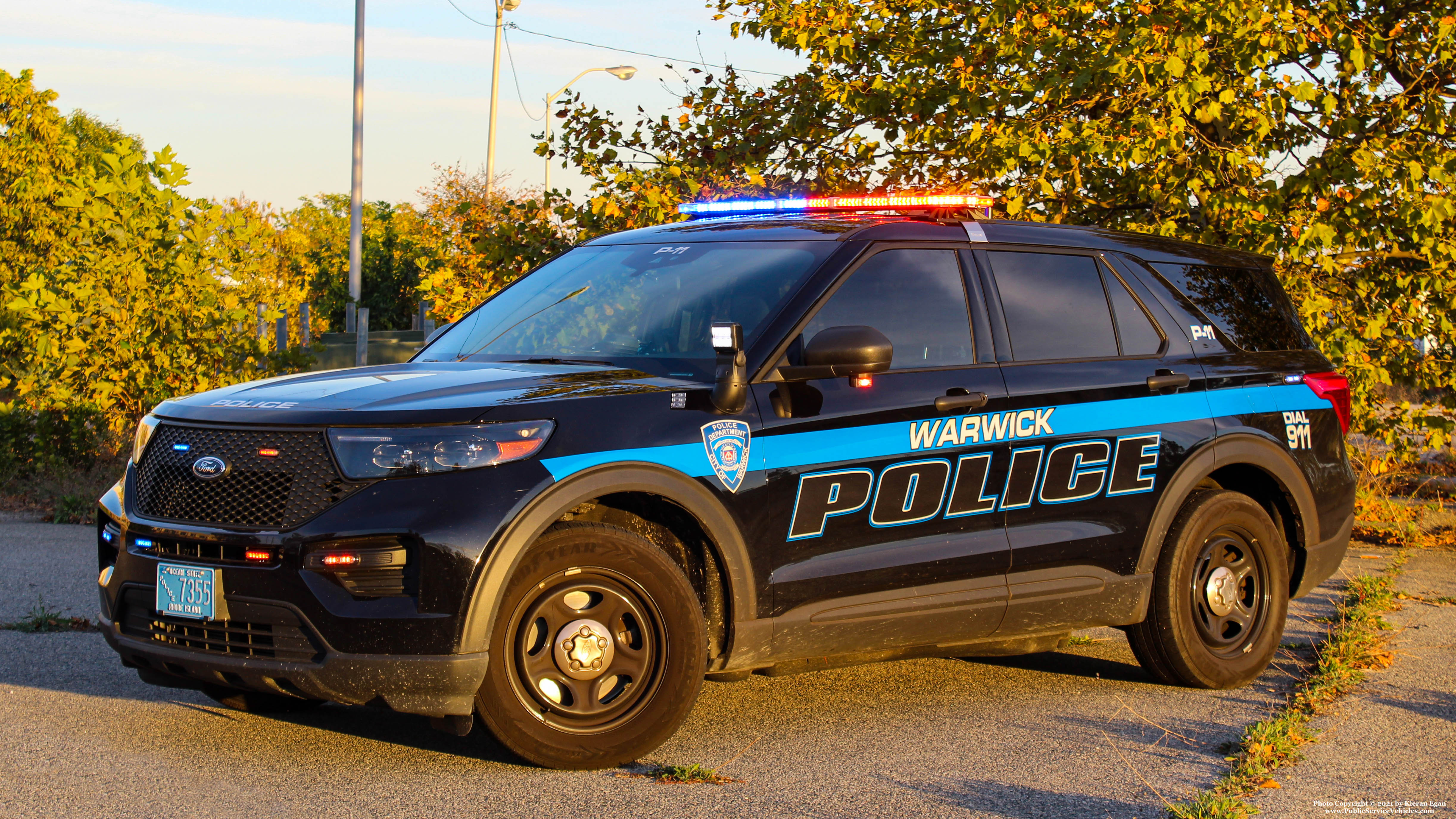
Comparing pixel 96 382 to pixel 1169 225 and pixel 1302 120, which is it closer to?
pixel 1169 225

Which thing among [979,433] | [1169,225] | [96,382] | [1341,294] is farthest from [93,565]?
[1341,294]

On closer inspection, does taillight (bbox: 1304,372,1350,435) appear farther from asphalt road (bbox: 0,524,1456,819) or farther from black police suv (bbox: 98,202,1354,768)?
asphalt road (bbox: 0,524,1456,819)

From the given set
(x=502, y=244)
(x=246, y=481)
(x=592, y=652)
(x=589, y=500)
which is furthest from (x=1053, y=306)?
(x=502, y=244)

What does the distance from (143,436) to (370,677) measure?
4.02 feet

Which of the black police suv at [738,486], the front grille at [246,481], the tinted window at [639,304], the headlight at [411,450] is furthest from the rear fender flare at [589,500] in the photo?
the tinted window at [639,304]

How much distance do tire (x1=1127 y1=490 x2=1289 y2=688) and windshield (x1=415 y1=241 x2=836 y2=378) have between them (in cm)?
203

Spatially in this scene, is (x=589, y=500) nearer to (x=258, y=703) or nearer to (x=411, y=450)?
(x=411, y=450)

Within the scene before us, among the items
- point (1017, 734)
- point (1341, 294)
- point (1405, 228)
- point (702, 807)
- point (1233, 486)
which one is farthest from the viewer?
point (1341, 294)

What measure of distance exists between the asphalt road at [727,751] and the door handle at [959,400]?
1178 mm

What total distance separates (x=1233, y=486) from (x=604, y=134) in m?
5.83


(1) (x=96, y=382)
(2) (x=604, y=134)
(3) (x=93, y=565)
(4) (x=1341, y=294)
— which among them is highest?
(2) (x=604, y=134)

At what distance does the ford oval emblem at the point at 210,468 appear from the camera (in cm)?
419

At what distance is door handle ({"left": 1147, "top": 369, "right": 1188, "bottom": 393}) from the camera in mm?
5672

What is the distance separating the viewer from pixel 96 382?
33.9 ft
